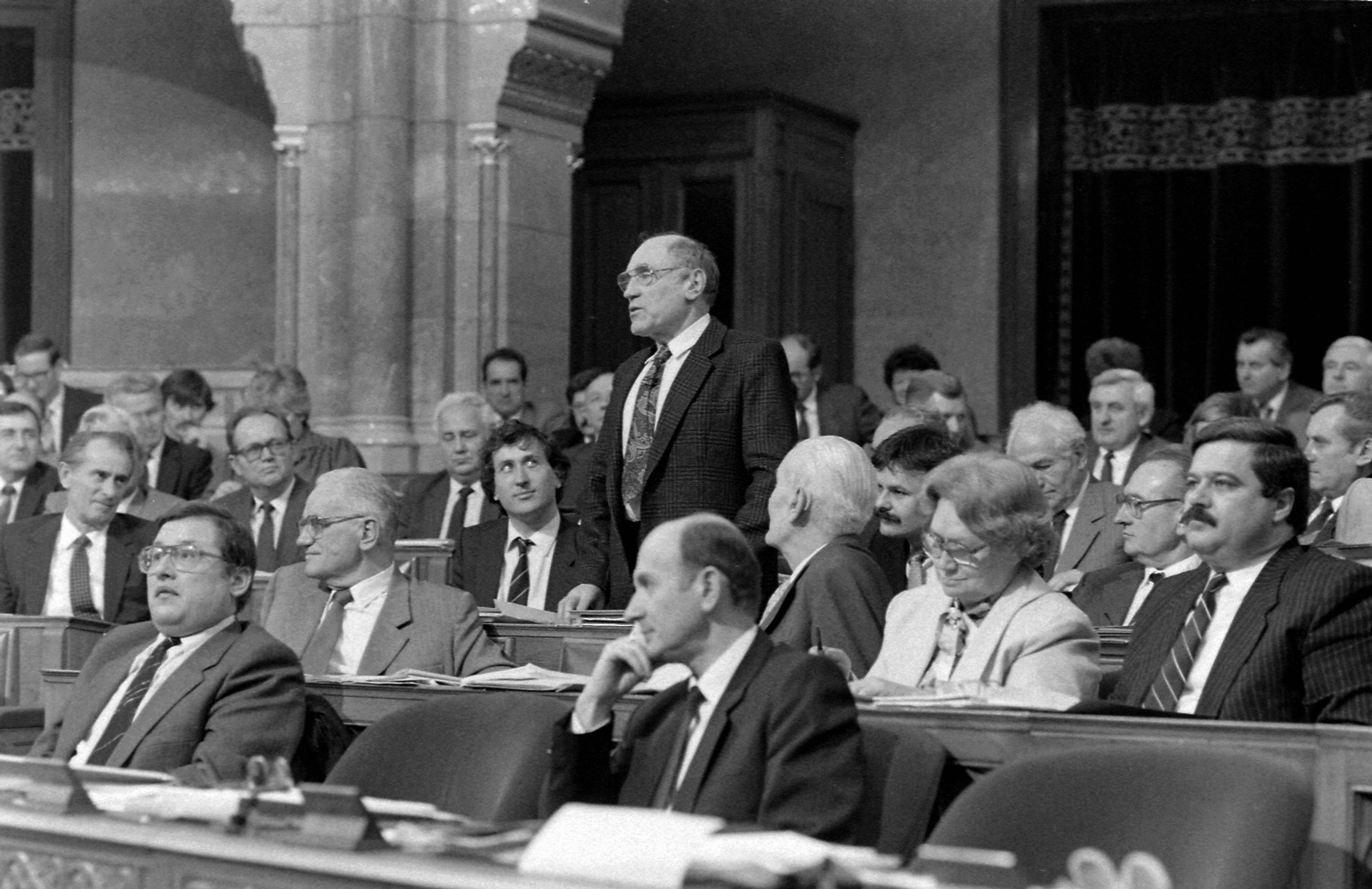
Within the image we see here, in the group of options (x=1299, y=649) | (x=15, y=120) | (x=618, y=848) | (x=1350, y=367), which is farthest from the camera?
(x=15, y=120)

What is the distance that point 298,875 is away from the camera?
2.63 m

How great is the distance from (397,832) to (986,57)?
8824mm

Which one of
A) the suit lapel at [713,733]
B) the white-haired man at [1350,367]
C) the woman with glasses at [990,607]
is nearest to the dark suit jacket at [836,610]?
the woman with glasses at [990,607]

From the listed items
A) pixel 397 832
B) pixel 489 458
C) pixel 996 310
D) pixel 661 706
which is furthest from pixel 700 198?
pixel 397 832

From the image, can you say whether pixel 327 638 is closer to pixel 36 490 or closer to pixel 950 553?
pixel 950 553

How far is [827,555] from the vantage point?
14.8ft

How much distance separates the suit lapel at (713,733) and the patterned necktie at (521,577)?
Answer: 306cm

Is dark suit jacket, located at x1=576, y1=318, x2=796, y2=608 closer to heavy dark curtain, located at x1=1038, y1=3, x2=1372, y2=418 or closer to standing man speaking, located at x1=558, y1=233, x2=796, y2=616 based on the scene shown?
standing man speaking, located at x1=558, y1=233, x2=796, y2=616

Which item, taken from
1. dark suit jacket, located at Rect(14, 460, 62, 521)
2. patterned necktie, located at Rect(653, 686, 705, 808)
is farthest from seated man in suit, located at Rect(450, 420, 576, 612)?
patterned necktie, located at Rect(653, 686, 705, 808)

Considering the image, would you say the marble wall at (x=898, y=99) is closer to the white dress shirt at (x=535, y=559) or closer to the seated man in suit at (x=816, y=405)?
the seated man in suit at (x=816, y=405)

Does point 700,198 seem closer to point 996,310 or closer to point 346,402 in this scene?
point 996,310

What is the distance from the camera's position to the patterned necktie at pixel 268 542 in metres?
7.23

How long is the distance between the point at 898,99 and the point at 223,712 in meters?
7.58

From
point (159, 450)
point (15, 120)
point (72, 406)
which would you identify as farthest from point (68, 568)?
point (15, 120)
